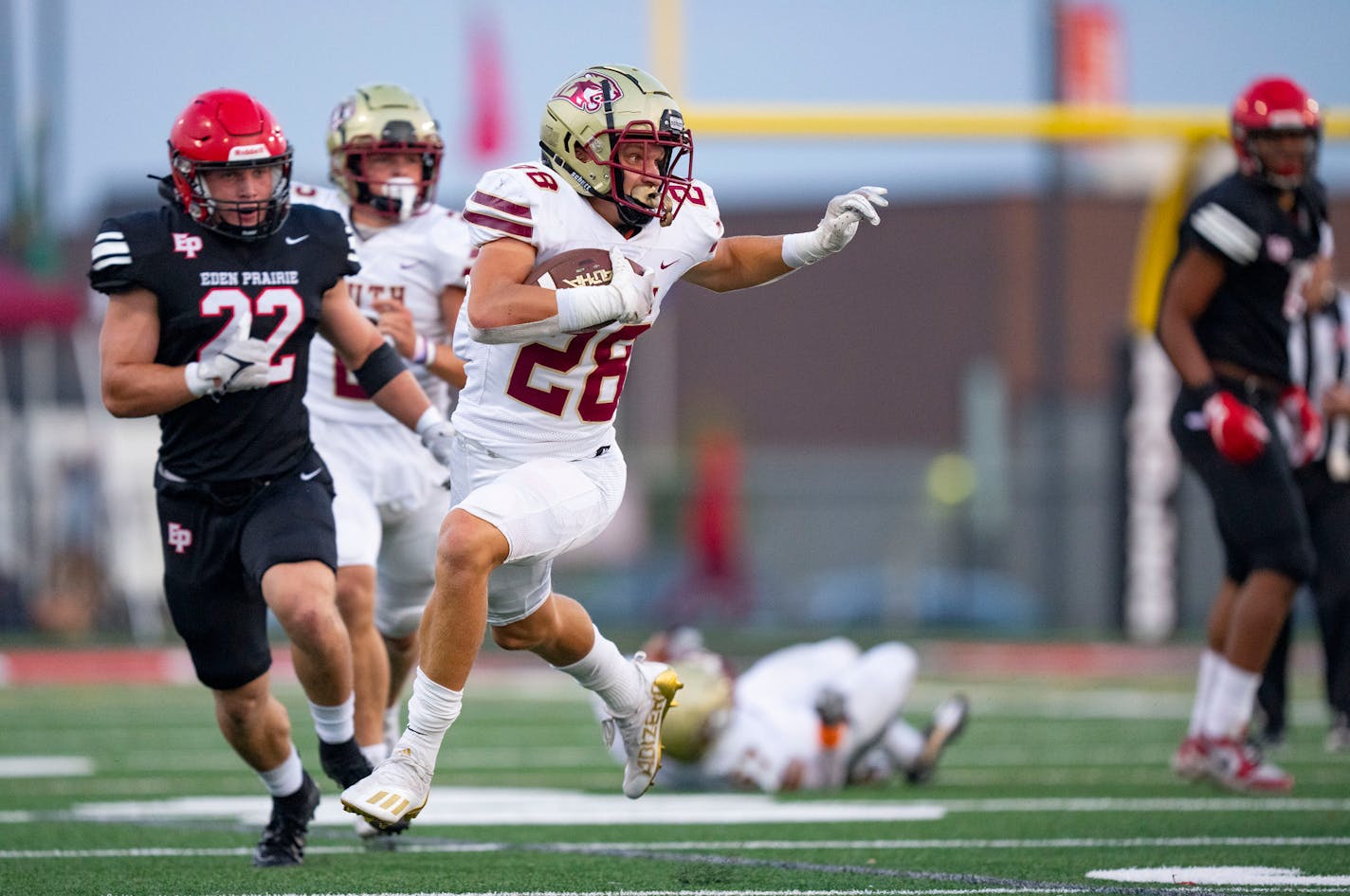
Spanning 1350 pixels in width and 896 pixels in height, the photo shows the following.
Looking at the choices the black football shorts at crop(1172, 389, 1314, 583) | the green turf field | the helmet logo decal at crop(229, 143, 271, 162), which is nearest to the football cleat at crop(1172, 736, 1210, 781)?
the green turf field

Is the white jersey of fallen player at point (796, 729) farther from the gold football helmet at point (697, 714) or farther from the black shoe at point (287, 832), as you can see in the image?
the black shoe at point (287, 832)

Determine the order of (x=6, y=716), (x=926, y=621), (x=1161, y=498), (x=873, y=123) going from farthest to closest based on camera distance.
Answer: (x=926, y=621) → (x=1161, y=498) → (x=873, y=123) → (x=6, y=716)

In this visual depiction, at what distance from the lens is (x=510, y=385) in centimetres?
441

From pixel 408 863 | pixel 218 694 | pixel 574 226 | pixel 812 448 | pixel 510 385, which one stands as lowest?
pixel 812 448

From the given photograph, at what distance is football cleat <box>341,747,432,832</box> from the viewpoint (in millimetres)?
4035

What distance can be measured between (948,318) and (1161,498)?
1533 cm

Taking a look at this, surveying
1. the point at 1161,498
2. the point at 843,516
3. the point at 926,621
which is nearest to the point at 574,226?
the point at 1161,498

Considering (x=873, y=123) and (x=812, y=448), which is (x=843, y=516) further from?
(x=873, y=123)

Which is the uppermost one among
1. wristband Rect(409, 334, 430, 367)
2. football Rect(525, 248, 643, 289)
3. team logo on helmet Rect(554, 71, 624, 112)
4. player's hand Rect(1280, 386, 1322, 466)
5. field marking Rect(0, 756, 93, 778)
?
team logo on helmet Rect(554, 71, 624, 112)

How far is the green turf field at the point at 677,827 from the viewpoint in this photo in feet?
13.9

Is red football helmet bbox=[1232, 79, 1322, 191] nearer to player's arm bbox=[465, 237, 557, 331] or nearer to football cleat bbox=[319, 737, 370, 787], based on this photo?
player's arm bbox=[465, 237, 557, 331]

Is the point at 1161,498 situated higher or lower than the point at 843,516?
higher

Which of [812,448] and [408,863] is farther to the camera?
[812,448]

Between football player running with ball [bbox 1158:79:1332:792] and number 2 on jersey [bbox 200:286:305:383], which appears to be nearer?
number 2 on jersey [bbox 200:286:305:383]
